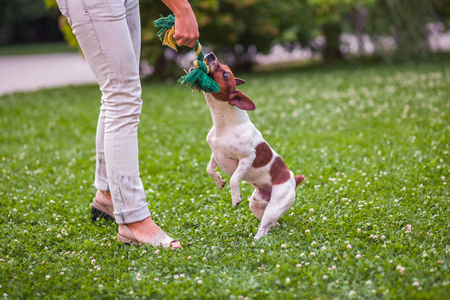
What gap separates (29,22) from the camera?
35.4m

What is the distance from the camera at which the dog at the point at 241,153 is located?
10.5 feet

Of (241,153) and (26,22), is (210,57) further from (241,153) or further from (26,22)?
(26,22)

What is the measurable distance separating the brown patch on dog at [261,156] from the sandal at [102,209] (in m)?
1.23

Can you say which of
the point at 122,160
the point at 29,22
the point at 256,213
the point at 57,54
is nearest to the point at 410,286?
the point at 256,213

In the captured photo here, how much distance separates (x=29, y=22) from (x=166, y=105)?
98.7 feet

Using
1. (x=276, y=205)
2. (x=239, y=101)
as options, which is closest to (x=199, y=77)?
(x=239, y=101)

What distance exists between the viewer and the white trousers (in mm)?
2982

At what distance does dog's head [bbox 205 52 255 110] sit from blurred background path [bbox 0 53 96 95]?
35.6 ft

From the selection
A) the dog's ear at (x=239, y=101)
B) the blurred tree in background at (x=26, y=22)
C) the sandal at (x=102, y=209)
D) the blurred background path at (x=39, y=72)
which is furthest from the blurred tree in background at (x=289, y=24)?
the blurred tree in background at (x=26, y=22)

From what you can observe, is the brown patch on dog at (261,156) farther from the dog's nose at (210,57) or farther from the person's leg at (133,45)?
the person's leg at (133,45)

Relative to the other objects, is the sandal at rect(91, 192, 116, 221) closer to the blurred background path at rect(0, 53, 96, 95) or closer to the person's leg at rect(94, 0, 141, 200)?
the person's leg at rect(94, 0, 141, 200)

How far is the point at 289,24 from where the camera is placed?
1431 centimetres

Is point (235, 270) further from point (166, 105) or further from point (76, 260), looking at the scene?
point (166, 105)

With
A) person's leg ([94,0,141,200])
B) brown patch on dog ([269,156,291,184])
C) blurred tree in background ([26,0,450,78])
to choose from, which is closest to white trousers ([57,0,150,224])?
person's leg ([94,0,141,200])
